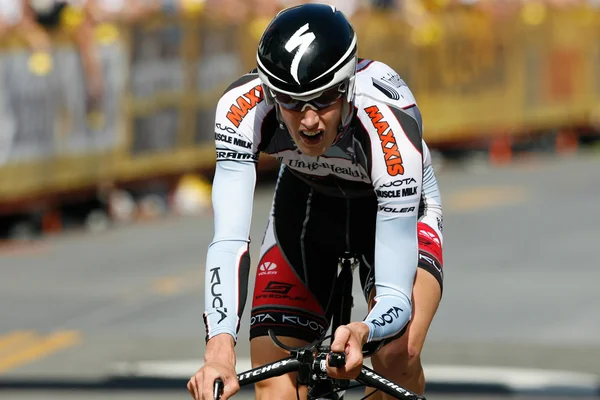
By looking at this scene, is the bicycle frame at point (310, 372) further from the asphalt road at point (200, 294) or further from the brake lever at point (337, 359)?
the asphalt road at point (200, 294)

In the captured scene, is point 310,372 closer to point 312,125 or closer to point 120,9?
point 312,125

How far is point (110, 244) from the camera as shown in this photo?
15.3 m

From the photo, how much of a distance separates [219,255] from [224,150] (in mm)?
386

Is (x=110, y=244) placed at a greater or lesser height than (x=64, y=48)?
lesser

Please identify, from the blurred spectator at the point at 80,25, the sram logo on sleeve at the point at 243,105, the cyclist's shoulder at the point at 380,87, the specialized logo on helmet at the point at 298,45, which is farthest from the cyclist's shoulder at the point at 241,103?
the blurred spectator at the point at 80,25

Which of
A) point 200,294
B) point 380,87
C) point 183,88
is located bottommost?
point 200,294

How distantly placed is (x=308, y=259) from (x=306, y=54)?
126cm

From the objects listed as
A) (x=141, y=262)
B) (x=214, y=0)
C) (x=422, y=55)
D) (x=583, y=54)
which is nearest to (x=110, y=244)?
(x=141, y=262)

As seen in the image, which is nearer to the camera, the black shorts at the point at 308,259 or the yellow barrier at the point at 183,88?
the black shorts at the point at 308,259

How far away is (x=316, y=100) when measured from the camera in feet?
15.3

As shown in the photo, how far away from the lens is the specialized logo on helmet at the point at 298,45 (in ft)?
15.0

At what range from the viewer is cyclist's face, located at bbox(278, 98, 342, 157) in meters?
4.68

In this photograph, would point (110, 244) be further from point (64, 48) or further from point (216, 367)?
point (216, 367)

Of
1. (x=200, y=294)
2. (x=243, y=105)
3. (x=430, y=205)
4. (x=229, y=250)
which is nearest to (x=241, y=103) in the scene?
(x=243, y=105)
